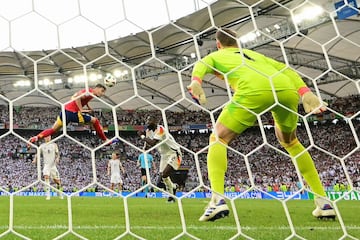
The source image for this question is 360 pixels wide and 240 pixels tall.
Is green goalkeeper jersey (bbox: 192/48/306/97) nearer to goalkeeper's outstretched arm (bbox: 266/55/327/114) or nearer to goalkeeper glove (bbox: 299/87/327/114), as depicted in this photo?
goalkeeper's outstretched arm (bbox: 266/55/327/114)

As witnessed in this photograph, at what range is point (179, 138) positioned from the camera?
18828 millimetres

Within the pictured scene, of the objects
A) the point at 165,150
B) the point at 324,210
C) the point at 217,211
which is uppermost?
the point at 217,211

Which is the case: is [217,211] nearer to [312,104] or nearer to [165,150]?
[312,104]

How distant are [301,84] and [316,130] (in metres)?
15.7

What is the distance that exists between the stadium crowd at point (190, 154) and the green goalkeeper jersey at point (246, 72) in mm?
8751

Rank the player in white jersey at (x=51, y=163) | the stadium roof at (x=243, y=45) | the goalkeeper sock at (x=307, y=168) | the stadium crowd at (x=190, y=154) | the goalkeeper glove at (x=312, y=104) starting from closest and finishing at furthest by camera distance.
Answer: the goalkeeper glove at (x=312, y=104)
the goalkeeper sock at (x=307, y=168)
the player in white jersey at (x=51, y=163)
the stadium roof at (x=243, y=45)
the stadium crowd at (x=190, y=154)

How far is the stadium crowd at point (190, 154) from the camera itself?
1292cm

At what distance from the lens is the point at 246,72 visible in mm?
2256

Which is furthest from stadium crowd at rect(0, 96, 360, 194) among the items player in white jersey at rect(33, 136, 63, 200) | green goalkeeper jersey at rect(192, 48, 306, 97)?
green goalkeeper jersey at rect(192, 48, 306, 97)

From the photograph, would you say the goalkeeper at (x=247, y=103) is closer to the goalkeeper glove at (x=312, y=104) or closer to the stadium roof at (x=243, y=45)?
the goalkeeper glove at (x=312, y=104)

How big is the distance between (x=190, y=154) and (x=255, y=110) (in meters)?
13.0

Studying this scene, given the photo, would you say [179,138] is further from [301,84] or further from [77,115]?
[301,84]

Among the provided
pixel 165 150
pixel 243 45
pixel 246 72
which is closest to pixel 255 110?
pixel 246 72

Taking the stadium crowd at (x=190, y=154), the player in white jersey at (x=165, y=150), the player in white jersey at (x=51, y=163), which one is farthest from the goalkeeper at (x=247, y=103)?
the stadium crowd at (x=190, y=154)
